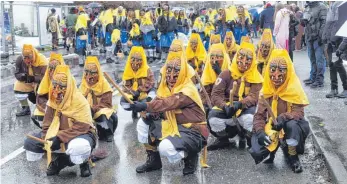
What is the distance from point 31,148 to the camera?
602cm

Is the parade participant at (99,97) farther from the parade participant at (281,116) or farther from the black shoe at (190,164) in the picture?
the parade participant at (281,116)

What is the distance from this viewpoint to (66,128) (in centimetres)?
609

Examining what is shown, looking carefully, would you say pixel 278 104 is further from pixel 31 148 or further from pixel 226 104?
pixel 31 148

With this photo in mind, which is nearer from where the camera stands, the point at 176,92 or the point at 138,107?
the point at 138,107

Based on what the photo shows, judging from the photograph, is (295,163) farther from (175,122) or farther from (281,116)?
(175,122)

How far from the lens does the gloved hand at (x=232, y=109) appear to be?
6.76m

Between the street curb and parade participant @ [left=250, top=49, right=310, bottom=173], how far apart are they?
1.23 feet

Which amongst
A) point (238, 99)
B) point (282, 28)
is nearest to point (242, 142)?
point (238, 99)

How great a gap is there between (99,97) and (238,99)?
80.3 inches

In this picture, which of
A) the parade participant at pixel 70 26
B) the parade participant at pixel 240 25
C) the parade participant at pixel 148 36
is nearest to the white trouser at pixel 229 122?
the parade participant at pixel 240 25

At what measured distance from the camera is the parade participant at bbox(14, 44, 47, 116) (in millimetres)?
9117

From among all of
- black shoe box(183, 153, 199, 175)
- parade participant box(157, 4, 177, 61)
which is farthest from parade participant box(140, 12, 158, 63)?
black shoe box(183, 153, 199, 175)

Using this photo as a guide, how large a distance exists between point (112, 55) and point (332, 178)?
1387cm

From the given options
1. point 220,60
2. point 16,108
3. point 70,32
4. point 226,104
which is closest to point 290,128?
point 226,104
